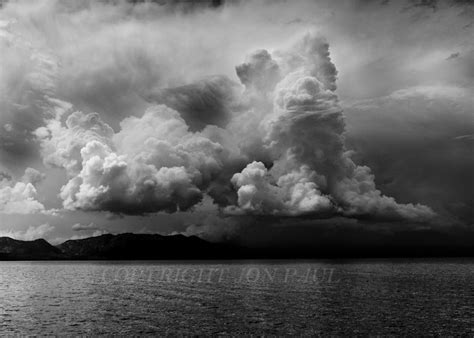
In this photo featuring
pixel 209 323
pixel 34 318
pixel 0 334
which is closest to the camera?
pixel 0 334

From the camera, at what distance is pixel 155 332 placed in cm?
5038

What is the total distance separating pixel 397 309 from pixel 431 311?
17.2 feet

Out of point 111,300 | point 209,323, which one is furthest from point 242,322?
point 111,300

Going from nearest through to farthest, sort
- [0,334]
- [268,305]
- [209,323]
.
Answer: [0,334] < [209,323] < [268,305]

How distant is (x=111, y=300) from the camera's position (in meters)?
82.9

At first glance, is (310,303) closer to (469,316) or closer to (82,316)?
(469,316)

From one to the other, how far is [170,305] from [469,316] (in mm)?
49286

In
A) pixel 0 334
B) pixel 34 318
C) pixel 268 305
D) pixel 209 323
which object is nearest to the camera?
pixel 0 334

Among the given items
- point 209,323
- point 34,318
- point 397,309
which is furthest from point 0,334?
point 397,309

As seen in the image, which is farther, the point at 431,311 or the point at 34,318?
the point at 431,311

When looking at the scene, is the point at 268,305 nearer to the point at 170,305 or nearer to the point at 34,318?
the point at 170,305

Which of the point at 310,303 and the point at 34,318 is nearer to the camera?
the point at 34,318

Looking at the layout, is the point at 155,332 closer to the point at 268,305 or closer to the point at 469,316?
the point at 268,305

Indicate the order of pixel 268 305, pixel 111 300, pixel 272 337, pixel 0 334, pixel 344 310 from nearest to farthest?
pixel 272 337 < pixel 0 334 < pixel 344 310 < pixel 268 305 < pixel 111 300
